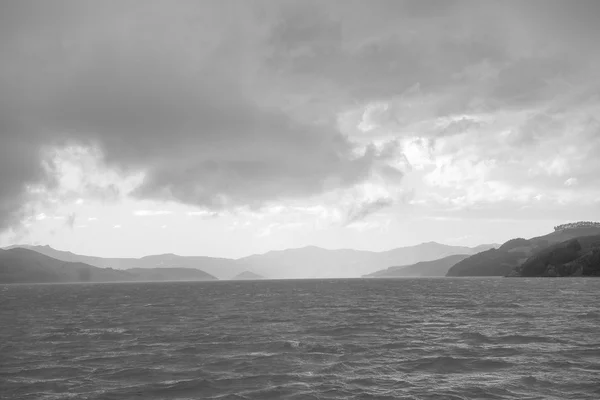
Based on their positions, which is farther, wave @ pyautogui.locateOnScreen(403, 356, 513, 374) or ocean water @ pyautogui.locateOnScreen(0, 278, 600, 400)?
wave @ pyautogui.locateOnScreen(403, 356, 513, 374)

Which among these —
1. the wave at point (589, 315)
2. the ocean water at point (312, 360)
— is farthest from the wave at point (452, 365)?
the wave at point (589, 315)

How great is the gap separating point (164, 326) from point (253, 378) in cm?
3416

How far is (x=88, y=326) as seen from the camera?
63.3 m

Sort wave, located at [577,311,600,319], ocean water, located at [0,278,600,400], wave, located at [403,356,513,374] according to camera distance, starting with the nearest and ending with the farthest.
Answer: ocean water, located at [0,278,600,400] → wave, located at [403,356,513,374] → wave, located at [577,311,600,319]

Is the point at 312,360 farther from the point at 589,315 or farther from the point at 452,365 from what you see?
the point at 589,315

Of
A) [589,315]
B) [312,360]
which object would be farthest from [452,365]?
[589,315]

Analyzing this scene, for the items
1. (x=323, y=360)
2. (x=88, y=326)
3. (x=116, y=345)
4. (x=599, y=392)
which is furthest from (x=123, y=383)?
(x=88, y=326)

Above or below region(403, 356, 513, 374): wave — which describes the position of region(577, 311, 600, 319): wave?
A: below

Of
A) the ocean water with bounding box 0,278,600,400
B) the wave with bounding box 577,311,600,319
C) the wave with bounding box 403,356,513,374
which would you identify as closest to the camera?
the ocean water with bounding box 0,278,600,400

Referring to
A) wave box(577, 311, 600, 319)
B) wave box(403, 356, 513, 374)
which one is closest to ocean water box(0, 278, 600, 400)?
wave box(403, 356, 513, 374)

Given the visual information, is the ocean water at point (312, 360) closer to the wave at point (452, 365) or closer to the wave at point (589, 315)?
the wave at point (452, 365)

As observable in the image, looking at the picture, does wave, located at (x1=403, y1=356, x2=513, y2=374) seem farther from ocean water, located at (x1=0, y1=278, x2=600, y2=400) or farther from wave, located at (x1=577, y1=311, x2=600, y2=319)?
wave, located at (x1=577, y1=311, x2=600, y2=319)

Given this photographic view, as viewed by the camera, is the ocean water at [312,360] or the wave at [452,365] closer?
the ocean water at [312,360]

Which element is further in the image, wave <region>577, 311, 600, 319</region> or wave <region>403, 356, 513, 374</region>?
wave <region>577, 311, 600, 319</region>
